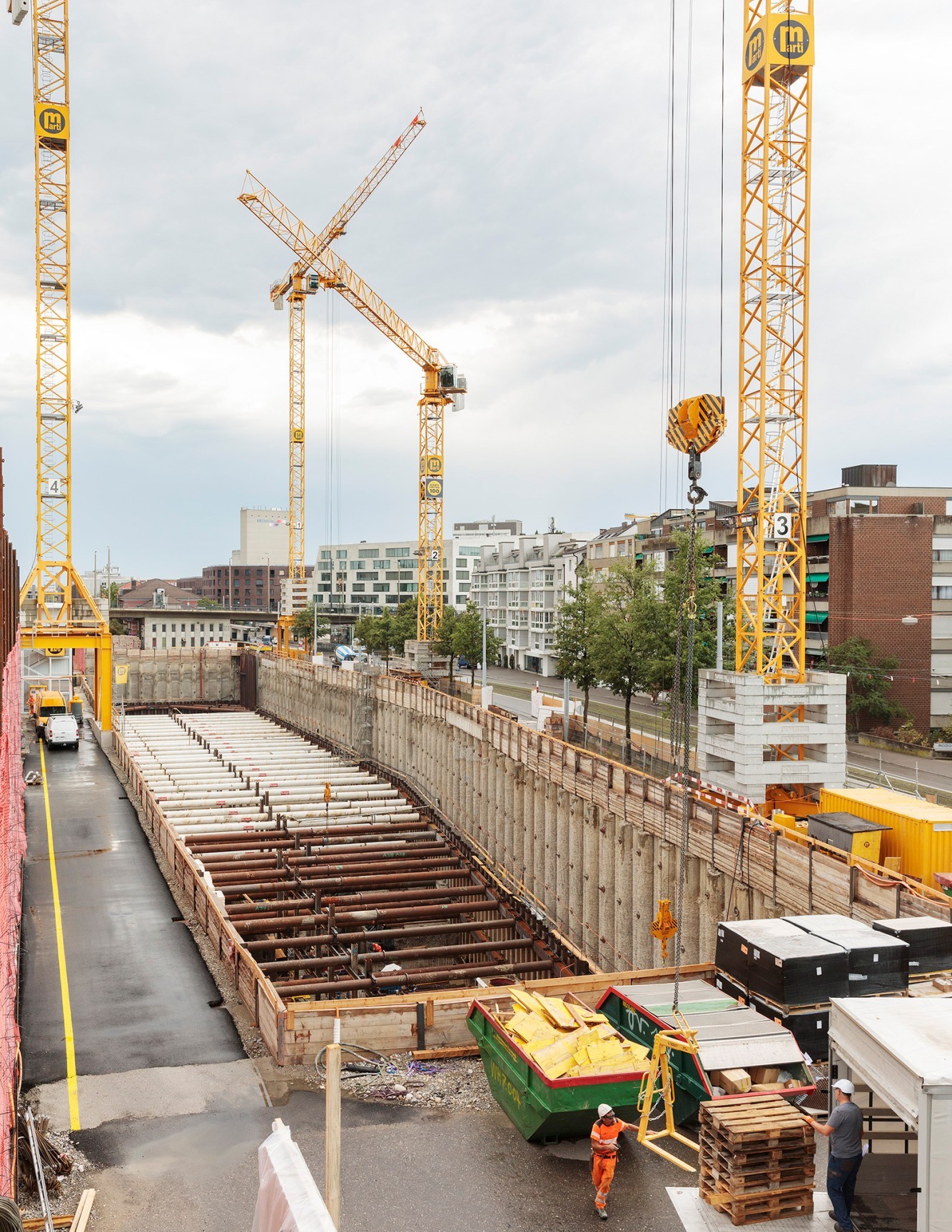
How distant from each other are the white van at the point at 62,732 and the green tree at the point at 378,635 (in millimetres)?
46546

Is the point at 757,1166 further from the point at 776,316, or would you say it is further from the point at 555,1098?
the point at 776,316

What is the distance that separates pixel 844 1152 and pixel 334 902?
2206 centimetres

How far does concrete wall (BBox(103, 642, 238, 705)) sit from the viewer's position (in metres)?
94.6

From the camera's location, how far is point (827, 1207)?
488 inches

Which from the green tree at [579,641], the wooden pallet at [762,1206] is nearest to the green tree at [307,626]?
the green tree at [579,641]

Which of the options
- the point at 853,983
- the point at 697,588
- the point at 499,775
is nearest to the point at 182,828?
the point at 499,775

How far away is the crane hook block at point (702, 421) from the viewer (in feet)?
99.4

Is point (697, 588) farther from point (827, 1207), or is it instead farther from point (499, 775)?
point (827, 1207)

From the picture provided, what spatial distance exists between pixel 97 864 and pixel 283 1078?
19836mm

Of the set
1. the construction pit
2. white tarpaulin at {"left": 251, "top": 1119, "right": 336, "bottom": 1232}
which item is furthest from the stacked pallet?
white tarpaulin at {"left": 251, "top": 1119, "right": 336, "bottom": 1232}

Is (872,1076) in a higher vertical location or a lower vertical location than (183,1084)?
higher

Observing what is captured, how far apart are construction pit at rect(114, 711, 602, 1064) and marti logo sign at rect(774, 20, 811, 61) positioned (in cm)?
3211

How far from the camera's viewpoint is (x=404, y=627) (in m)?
106

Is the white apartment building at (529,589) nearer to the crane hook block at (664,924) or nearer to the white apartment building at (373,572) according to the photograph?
the white apartment building at (373,572)
